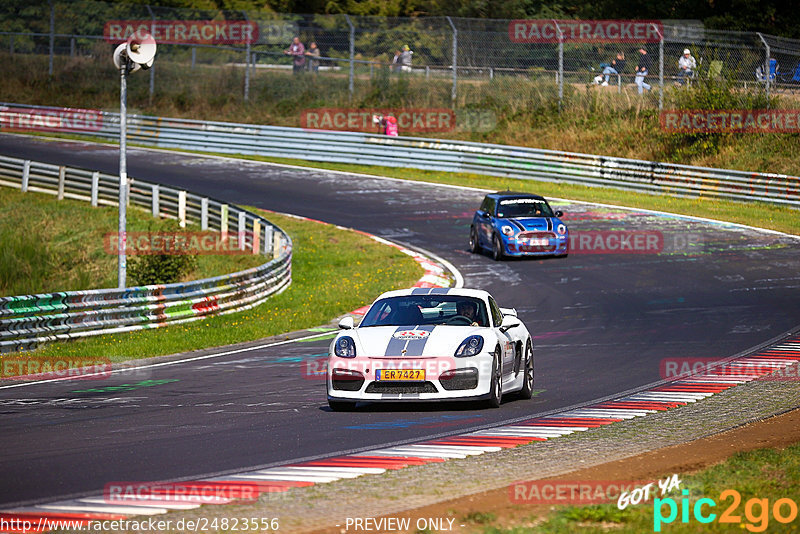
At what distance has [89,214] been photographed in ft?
108

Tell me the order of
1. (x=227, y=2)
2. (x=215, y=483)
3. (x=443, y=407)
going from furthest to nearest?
(x=227, y=2) < (x=443, y=407) < (x=215, y=483)

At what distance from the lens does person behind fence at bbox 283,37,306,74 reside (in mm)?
43688

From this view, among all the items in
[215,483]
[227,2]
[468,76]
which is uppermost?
[227,2]

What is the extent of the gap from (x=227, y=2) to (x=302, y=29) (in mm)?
23150

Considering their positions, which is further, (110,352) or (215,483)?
(110,352)

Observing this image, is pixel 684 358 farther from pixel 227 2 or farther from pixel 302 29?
pixel 227 2

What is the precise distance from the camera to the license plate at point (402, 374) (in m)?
A: 10.9

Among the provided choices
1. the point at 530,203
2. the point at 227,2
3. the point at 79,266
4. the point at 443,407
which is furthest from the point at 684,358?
the point at 227,2

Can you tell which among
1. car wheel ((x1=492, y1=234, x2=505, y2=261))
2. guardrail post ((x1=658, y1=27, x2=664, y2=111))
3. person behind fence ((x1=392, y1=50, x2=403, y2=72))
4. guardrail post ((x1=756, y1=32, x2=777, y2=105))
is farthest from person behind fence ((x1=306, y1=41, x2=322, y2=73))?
car wheel ((x1=492, y1=234, x2=505, y2=261))

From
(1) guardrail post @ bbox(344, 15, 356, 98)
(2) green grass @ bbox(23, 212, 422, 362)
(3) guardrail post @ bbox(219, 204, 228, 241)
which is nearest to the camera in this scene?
(2) green grass @ bbox(23, 212, 422, 362)
